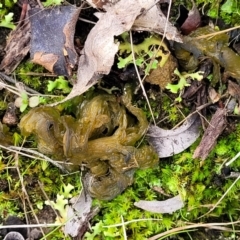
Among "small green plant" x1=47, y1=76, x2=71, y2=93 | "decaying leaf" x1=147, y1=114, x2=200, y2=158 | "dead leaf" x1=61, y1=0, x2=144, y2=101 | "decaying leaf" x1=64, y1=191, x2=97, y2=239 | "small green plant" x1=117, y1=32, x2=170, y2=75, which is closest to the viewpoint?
"dead leaf" x1=61, y1=0, x2=144, y2=101

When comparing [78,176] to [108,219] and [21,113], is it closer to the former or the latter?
[108,219]

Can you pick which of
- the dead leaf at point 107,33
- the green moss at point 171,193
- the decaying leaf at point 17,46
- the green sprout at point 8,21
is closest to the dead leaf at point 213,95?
the green moss at point 171,193

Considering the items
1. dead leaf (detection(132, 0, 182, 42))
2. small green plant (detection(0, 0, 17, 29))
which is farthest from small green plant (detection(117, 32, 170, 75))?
small green plant (detection(0, 0, 17, 29))

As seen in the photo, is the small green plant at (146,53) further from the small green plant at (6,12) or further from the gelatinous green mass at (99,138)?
the small green plant at (6,12)

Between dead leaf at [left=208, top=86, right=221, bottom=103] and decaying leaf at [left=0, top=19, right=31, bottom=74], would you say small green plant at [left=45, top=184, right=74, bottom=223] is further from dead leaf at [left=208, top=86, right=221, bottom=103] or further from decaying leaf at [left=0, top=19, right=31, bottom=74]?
dead leaf at [left=208, top=86, right=221, bottom=103]

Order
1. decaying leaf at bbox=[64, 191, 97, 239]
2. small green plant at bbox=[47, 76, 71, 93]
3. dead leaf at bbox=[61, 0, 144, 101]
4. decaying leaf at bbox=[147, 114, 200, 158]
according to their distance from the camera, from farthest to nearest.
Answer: decaying leaf at bbox=[64, 191, 97, 239] → decaying leaf at bbox=[147, 114, 200, 158] → small green plant at bbox=[47, 76, 71, 93] → dead leaf at bbox=[61, 0, 144, 101]

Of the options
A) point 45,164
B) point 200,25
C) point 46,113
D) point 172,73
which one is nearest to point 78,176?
point 45,164
